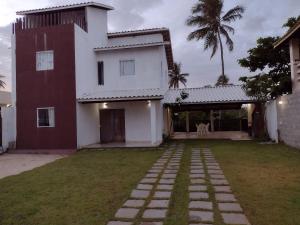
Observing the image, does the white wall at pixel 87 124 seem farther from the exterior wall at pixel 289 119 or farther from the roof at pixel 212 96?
the exterior wall at pixel 289 119

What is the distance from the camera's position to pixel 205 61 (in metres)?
37.6

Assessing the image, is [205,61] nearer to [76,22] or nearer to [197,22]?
[197,22]

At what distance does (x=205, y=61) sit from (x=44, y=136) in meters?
26.3

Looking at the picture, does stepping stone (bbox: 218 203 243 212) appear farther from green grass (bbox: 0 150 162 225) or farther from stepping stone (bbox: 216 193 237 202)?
green grass (bbox: 0 150 162 225)

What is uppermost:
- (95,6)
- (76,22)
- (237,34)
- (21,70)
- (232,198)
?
(237,34)

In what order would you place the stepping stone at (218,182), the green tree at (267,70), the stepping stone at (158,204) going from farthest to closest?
the green tree at (267,70), the stepping stone at (218,182), the stepping stone at (158,204)

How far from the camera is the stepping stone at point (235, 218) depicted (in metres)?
4.52

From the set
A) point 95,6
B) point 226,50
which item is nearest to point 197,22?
point 226,50

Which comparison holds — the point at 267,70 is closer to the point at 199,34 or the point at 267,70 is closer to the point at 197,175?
the point at 197,175

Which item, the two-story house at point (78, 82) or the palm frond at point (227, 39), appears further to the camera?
the palm frond at point (227, 39)

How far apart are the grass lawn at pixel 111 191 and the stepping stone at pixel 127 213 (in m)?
0.12

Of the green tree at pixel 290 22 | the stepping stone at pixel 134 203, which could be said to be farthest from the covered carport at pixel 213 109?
the stepping stone at pixel 134 203

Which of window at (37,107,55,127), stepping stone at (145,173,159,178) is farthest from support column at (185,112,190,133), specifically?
stepping stone at (145,173,159,178)

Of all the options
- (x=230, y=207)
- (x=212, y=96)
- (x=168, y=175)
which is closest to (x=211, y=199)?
(x=230, y=207)
